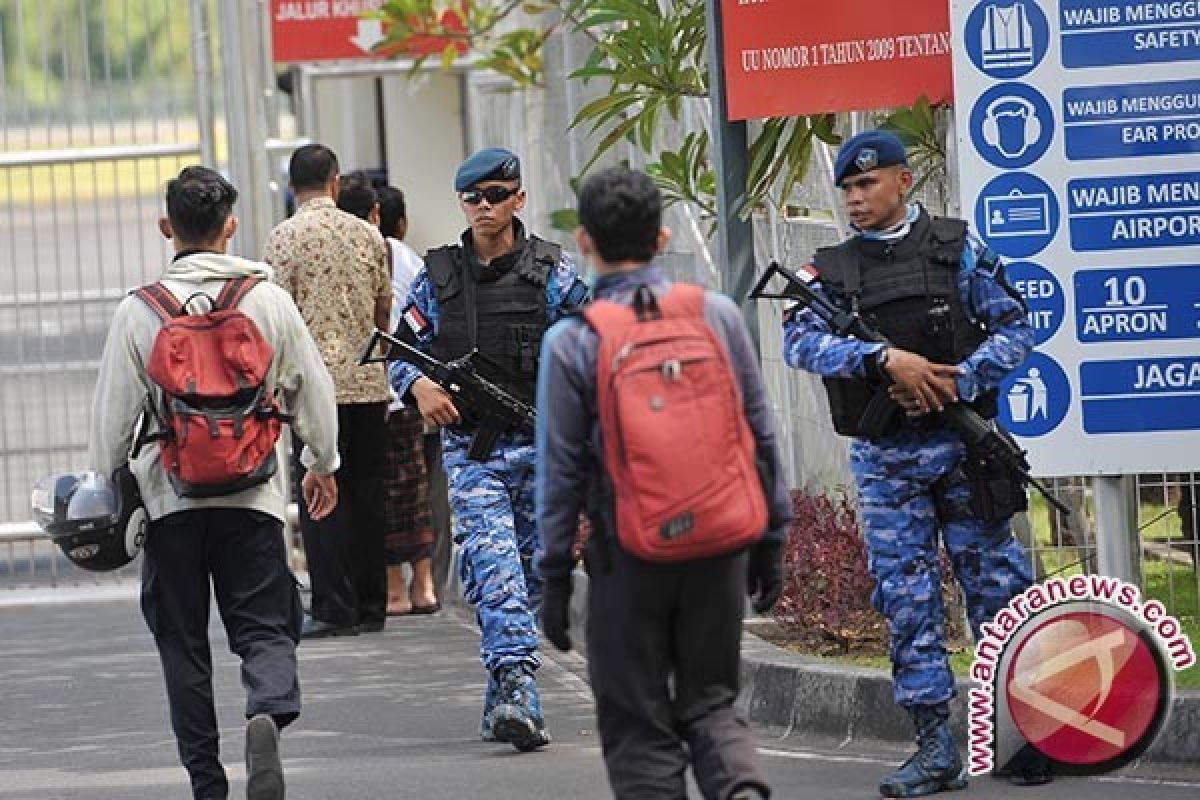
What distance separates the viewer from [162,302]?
8.00 meters

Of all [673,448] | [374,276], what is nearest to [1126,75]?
[673,448]

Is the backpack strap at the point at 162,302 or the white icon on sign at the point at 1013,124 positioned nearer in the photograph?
the backpack strap at the point at 162,302

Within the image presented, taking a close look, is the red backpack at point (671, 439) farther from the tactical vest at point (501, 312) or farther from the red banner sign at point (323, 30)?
the red banner sign at point (323, 30)

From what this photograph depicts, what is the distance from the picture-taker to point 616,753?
254 inches

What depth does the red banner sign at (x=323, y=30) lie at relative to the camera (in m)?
19.2

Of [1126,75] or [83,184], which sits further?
[83,184]

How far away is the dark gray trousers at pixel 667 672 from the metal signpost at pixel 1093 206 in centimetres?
262

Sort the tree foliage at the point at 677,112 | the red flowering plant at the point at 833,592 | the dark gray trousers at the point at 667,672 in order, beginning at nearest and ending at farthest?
1. the dark gray trousers at the point at 667,672
2. the red flowering plant at the point at 833,592
3. the tree foliage at the point at 677,112

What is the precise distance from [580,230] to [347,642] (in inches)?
256

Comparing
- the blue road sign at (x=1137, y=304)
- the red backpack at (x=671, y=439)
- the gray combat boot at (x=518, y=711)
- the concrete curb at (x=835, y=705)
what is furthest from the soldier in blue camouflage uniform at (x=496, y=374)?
the red backpack at (x=671, y=439)

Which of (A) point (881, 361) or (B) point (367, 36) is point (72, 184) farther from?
(A) point (881, 361)

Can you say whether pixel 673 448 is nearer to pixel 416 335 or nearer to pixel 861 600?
pixel 416 335

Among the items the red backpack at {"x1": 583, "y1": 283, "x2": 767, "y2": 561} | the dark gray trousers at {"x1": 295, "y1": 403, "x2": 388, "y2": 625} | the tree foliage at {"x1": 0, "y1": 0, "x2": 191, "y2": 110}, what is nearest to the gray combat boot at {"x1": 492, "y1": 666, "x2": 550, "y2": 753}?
the red backpack at {"x1": 583, "y1": 283, "x2": 767, "y2": 561}

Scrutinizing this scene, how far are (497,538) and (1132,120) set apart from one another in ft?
7.66
